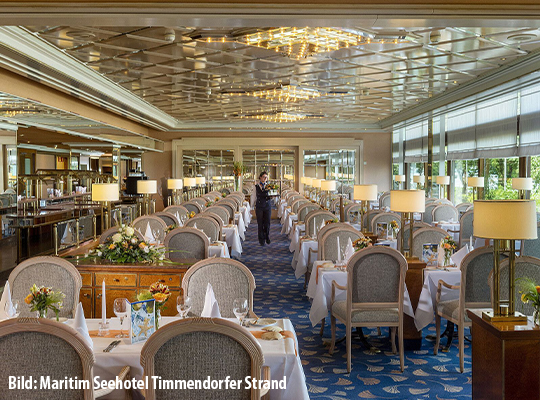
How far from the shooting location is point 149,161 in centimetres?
2180

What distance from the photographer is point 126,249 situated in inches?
213

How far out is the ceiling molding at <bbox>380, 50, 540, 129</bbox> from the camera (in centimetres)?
913

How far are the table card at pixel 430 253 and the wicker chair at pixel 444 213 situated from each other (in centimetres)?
576

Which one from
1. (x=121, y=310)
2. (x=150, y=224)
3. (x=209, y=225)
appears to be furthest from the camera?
(x=209, y=225)

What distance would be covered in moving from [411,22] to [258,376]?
3.30 meters

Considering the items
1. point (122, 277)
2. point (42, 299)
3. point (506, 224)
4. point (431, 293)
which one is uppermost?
point (506, 224)

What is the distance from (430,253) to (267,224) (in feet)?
23.0

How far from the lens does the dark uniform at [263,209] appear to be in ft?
41.0

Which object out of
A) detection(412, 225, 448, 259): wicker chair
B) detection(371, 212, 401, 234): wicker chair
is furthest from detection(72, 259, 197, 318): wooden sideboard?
detection(371, 212, 401, 234): wicker chair

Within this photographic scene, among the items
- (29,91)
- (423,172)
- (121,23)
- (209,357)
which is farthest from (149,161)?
(209,357)

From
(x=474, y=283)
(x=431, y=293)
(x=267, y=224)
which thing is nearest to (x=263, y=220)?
(x=267, y=224)

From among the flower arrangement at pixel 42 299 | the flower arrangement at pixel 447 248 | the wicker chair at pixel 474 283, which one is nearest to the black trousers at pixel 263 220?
the flower arrangement at pixel 447 248

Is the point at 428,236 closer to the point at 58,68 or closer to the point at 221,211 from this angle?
the point at 221,211

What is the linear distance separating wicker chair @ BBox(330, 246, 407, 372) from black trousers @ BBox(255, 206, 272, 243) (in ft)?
25.4
